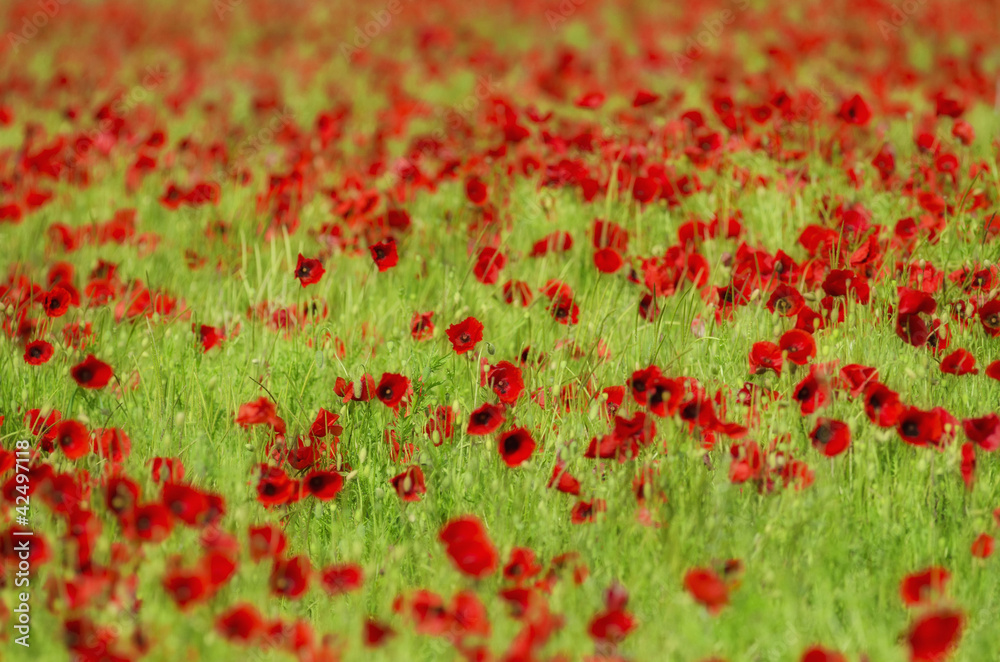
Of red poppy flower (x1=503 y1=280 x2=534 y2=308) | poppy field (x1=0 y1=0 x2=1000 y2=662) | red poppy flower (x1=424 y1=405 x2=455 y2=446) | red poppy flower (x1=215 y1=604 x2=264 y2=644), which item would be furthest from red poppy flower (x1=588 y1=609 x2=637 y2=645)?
red poppy flower (x1=503 y1=280 x2=534 y2=308)

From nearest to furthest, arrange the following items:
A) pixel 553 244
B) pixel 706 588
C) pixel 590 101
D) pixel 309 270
Result: pixel 706 588 < pixel 309 270 < pixel 553 244 < pixel 590 101

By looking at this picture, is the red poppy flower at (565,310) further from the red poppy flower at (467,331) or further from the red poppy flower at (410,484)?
the red poppy flower at (410,484)

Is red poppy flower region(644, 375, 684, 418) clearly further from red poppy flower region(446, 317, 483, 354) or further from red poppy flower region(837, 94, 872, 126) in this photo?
red poppy flower region(837, 94, 872, 126)

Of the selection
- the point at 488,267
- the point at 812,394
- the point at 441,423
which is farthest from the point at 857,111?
the point at 441,423

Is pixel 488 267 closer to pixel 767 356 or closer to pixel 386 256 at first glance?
pixel 386 256

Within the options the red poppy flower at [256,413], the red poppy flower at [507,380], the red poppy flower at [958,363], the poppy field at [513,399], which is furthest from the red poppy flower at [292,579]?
the red poppy flower at [958,363]

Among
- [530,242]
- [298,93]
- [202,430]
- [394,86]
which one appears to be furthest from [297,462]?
[298,93]

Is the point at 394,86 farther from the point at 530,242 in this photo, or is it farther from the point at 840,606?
the point at 840,606
